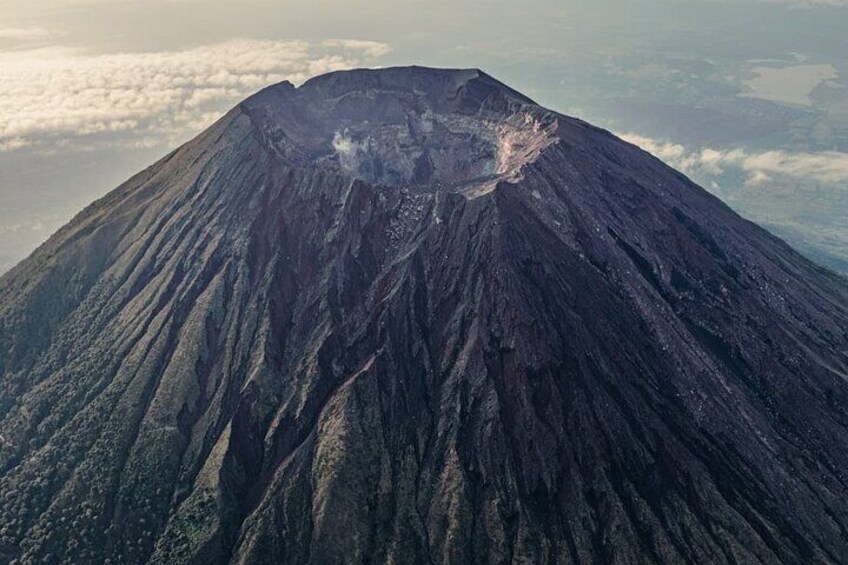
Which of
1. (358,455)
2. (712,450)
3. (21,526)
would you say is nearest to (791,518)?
(712,450)

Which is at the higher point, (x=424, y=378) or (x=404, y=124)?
(x=404, y=124)

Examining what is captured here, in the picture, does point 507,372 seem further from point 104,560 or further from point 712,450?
point 104,560

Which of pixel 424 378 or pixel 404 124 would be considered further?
pixel 404 124

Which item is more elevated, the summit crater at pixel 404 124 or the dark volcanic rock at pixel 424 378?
the summit crater at pixel 404 124

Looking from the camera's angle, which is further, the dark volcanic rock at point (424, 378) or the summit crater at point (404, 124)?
the summit crater at point (404, 124)

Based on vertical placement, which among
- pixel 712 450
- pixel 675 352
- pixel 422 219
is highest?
pixel 422 219

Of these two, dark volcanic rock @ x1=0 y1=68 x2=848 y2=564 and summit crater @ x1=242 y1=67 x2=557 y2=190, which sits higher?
summit crater @ x1=242 y1=67 x2=557 y2=190

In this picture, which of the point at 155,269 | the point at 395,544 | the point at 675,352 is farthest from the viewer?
the point at 155,269

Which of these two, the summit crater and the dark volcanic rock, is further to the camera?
the summit crater
